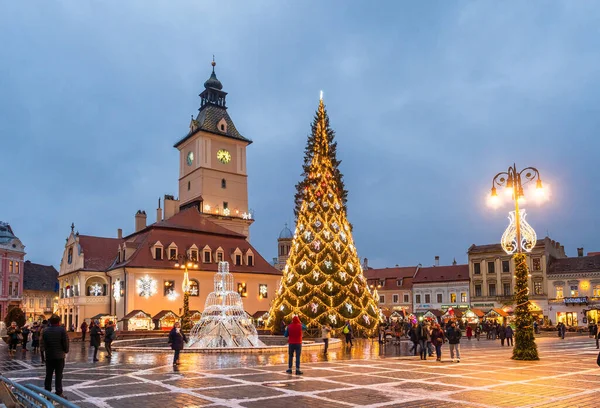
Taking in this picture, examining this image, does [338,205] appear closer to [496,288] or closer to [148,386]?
[148,386]

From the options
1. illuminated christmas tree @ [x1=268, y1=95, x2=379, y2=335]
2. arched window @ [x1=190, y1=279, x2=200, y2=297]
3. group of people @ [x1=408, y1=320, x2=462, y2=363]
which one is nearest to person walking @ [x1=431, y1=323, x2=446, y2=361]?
group of people @ [x1=408, y1=320, x2=462, y2=363]

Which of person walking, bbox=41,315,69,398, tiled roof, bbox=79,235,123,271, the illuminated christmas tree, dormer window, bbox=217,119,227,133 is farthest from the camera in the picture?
dormer window, bbox=217,119,227,133

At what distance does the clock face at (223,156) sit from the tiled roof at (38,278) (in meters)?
43.6

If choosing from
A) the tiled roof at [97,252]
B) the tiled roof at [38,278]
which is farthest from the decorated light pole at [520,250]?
the tiled roof at [38,278]

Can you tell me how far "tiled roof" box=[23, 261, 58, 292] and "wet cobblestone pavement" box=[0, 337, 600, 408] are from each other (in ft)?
256

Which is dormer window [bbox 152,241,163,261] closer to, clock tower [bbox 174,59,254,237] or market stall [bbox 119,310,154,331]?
market stall [bbox 119,310,154,331]

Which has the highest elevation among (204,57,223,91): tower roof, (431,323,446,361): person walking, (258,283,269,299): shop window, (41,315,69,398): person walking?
(204,57,223,91): tower roof

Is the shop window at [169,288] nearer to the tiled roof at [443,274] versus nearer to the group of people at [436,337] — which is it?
the group of people at [436,337]

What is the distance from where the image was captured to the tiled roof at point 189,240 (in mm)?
49969

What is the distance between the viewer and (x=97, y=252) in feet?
182

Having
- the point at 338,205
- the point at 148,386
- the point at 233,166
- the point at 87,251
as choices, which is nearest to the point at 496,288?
the point at 233,166

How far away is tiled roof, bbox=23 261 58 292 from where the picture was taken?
9269cm

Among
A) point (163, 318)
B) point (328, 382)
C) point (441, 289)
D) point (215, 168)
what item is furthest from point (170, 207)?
point (328, 382)

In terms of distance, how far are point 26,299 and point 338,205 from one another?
72226 mm
